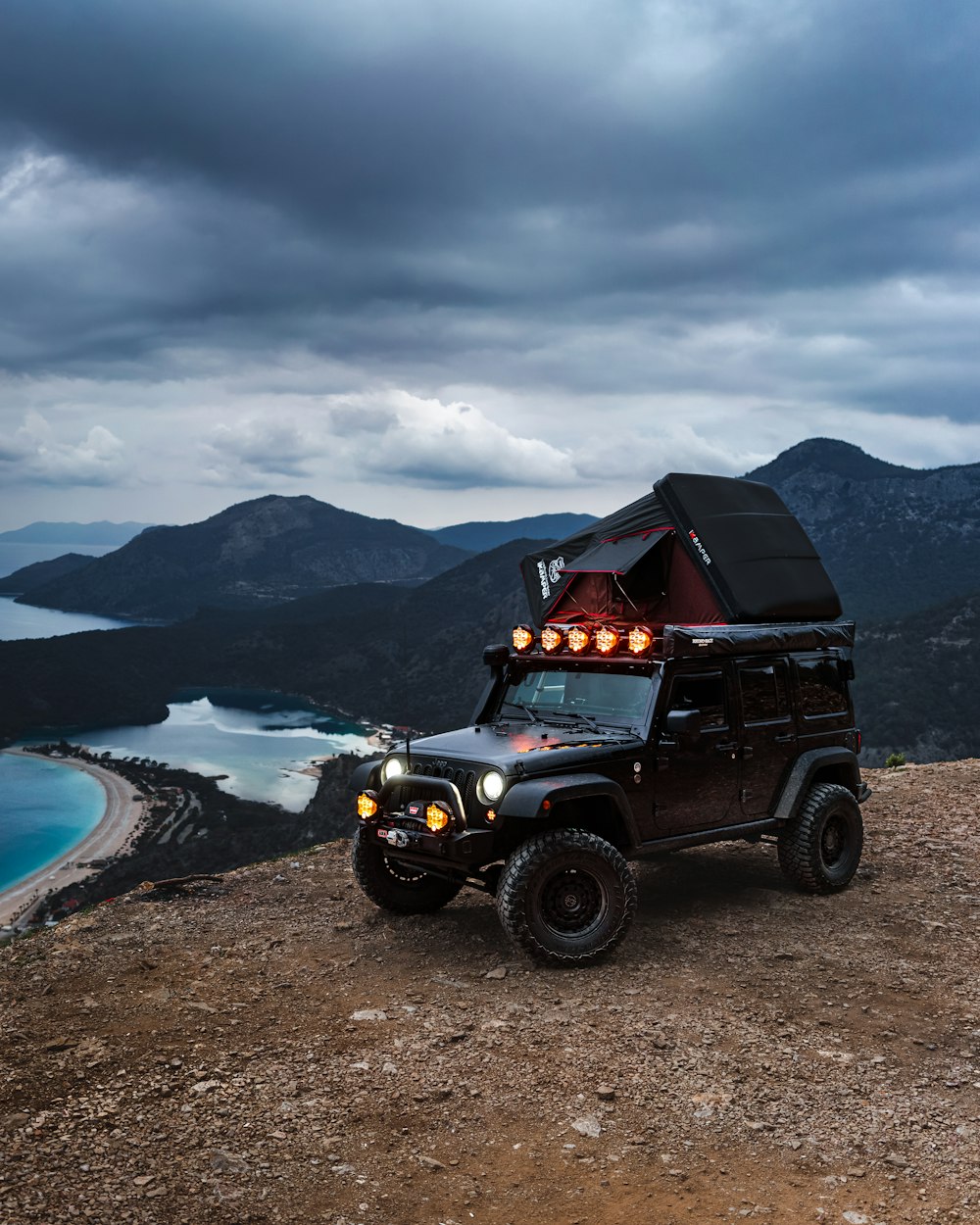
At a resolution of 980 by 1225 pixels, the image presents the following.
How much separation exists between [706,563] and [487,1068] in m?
5.61

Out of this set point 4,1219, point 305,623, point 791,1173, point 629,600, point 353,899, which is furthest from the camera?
point 305,623

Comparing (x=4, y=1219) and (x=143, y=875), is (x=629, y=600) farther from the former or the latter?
(x=143, y=875)

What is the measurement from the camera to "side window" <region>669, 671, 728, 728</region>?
7820 mm

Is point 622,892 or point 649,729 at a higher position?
point 649,729

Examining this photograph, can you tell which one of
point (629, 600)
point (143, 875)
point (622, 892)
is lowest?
point (143, 875)

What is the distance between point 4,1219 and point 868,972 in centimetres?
560

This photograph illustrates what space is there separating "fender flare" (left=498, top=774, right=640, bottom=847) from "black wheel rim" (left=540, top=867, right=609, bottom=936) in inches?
19.1

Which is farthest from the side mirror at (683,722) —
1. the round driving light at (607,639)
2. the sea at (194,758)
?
the sea at (194,758)

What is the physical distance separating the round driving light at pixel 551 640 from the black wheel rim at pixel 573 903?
83.9 inches

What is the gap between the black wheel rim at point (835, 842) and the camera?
8.87 metres

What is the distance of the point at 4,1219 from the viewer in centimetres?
409

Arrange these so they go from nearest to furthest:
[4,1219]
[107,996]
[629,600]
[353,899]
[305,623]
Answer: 1. [4,1219]
2. [107,996]
3. [353,899]
4. [629,600]
5. [305,623]

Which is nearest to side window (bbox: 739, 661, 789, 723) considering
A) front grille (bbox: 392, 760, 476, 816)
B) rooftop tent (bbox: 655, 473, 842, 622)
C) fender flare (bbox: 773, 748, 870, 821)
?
fender flare (bbox: 773, 748, 870, 821)

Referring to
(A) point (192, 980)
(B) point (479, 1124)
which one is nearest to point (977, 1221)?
(B) point (479, 1124)
